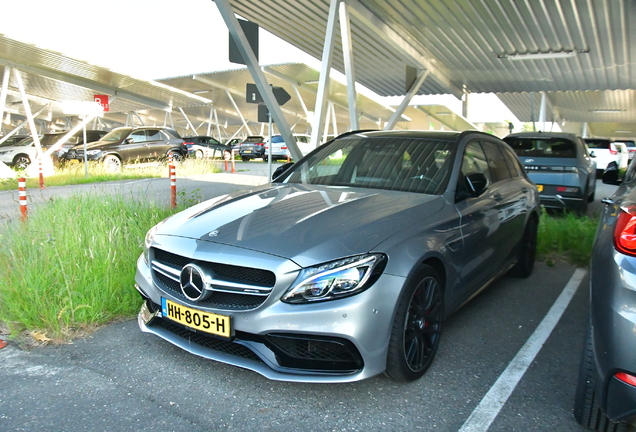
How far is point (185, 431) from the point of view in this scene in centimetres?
248

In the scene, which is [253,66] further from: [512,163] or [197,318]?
[197,318]

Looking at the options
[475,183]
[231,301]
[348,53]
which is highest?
[348,53]

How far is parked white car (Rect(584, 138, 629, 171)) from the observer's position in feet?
65.5

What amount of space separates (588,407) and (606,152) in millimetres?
20862

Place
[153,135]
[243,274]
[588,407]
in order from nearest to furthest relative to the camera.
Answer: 1. [588,407]
2. [243,274]
3. [153,135]

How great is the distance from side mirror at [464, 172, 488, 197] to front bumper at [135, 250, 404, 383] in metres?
1.41

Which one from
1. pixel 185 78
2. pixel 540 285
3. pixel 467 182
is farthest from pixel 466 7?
pixel 185 78

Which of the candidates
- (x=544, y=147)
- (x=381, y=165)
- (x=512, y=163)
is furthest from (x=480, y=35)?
(x=381, y=165)

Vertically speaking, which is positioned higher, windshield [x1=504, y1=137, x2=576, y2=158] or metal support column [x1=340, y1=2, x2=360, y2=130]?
metal support column [x1=340, y1=2, x2=360, y2=130]

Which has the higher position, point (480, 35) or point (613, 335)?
point (480, 35)

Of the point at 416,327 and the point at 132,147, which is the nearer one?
the point at 416,327

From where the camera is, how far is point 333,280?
8.65 ft

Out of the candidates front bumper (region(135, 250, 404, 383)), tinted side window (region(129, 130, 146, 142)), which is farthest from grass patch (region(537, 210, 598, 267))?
tinted side window (region(129, 130, 146, 142))

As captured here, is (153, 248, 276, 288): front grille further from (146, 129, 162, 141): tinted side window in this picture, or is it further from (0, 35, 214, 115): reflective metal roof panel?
(146, 129, 162, 141): tinted side window
